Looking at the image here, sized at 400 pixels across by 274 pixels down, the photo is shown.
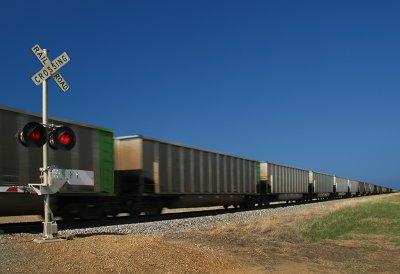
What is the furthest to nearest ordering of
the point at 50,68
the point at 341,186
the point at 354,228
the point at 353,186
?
1. the point at 353,186
2. the point at 341,186
3. the point at 354,228
4. the point at 50,68

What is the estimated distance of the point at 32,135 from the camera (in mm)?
8617

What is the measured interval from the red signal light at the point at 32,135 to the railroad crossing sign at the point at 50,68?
1.01 meters

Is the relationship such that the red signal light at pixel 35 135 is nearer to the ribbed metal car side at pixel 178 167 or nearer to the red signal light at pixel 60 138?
the red signal light at pixel 60 138

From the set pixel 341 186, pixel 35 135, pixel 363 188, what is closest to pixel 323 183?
pixel 341 186

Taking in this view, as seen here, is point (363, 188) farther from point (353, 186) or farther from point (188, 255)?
point (188, 255)

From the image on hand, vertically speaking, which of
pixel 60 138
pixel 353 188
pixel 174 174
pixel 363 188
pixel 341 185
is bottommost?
pixel 363 188

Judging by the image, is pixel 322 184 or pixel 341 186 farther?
pixel 341 186

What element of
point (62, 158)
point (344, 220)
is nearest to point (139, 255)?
point (62, 158)

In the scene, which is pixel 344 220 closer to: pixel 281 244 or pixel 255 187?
pixel 281 244

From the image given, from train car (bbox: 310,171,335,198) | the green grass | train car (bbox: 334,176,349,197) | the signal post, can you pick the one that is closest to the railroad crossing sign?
the signal post

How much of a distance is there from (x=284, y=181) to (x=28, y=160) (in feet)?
97.3

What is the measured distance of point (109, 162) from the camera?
18.7 meters

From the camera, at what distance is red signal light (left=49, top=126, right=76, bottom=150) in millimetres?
9016

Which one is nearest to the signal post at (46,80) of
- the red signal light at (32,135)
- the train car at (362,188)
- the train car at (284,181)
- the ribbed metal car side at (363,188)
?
the red signal light at (32,135)
